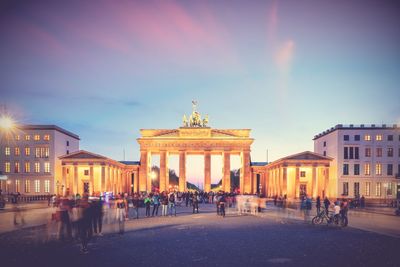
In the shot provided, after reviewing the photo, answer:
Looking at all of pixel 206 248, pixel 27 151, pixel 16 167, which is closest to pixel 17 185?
pixel 16 167

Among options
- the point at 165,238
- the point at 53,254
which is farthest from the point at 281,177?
the point at 53,254

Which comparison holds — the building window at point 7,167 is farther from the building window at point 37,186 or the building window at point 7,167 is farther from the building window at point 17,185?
the building window at point 37,186

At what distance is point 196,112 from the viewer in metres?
82.8

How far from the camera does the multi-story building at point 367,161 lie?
72375mm

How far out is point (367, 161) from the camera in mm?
73250

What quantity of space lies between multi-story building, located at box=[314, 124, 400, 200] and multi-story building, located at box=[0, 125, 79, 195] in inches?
2202

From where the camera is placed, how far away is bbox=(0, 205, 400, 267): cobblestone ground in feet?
41.5

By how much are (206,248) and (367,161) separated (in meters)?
66.2

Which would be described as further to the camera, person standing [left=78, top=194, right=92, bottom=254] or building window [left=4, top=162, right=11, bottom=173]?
building window [left=4, top=162, right=11, bottom=173]

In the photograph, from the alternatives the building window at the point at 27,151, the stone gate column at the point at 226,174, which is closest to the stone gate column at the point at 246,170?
the stone gate column at the point at 226,174

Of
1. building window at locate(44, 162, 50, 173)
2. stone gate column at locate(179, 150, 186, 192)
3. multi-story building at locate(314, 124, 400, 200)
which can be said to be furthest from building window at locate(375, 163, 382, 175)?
building window at locate(44, 162, 50, 173)

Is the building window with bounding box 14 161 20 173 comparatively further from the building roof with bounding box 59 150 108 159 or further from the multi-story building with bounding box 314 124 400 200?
the multi-story building with bounding box 314 124 400 200

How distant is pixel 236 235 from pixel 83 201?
8.03 meters

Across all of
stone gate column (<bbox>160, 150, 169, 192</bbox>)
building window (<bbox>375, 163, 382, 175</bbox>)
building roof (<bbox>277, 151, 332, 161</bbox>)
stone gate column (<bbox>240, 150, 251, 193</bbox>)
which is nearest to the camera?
building window (<bbox>375, 163, 382, 175</bbox>)
